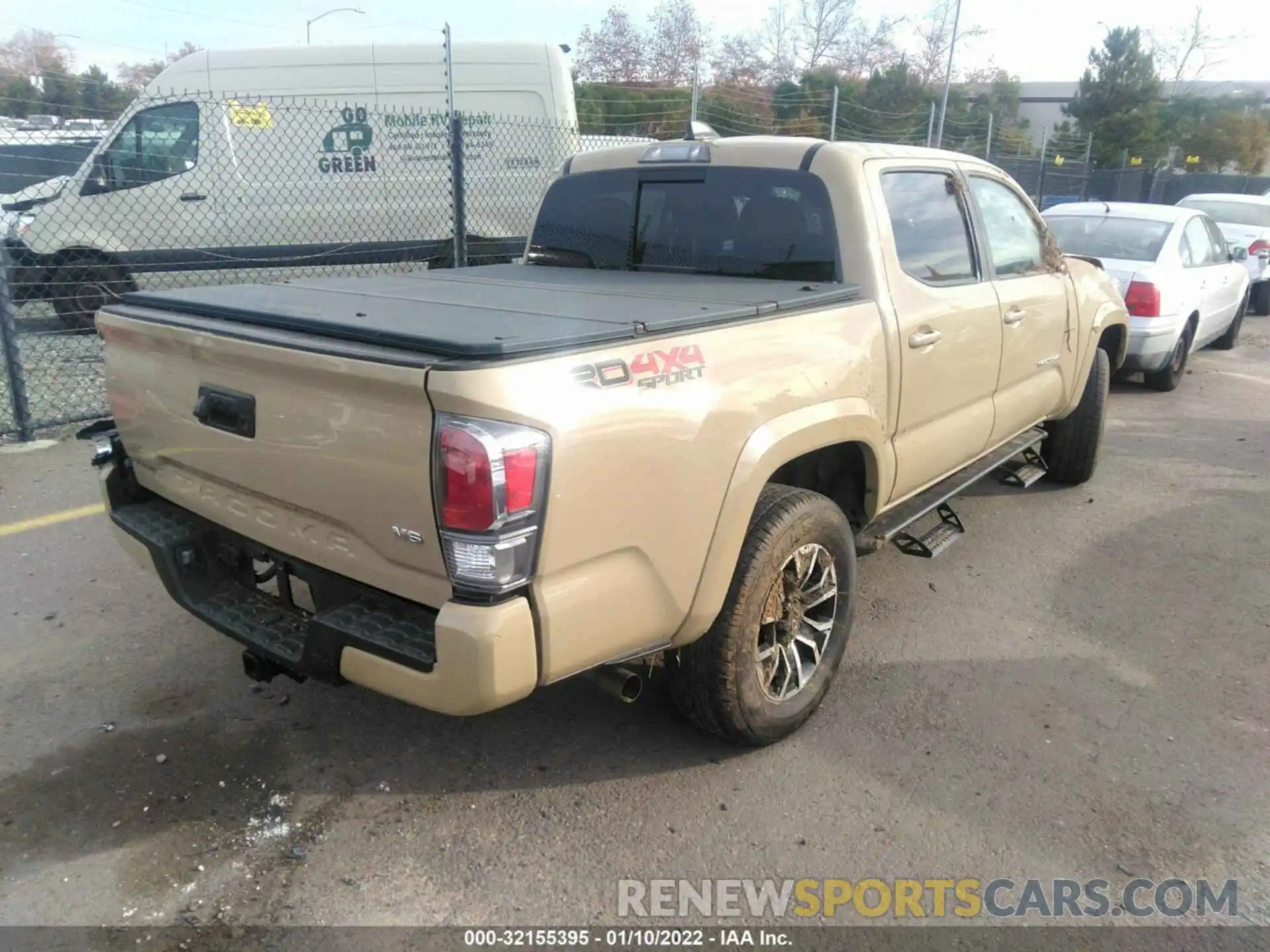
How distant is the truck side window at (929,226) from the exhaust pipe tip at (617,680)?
1.87 m

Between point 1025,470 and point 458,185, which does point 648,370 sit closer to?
point 1025,470

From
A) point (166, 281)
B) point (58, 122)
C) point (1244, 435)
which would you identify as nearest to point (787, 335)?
point (1244, 435)

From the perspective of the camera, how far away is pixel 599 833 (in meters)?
2.68

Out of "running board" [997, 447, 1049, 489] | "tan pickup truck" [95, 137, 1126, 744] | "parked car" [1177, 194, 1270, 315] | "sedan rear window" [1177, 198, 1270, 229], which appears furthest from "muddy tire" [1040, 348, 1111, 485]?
"sedan rear window" [1177, 198, 1270, 229]

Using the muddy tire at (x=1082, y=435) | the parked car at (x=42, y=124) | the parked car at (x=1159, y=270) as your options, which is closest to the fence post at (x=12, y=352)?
the parked car at (x=42, y=124)

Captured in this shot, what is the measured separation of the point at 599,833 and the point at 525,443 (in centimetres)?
128

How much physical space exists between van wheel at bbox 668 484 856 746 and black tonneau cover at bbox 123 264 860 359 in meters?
0.65

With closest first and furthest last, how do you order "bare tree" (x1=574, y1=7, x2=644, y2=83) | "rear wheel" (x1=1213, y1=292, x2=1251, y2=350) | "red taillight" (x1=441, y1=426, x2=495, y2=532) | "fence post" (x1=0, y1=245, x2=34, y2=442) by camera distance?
"red taillight" (x1=441, y1=426, x2=495, y2=532), "fence post" (x1=0, y1=245, x2=34, y2=442), "rear wheel" (x1=1213, y1=292, x2=1251, y2=350), "bare tree" (x1=574, y1=7, x2=644, y2=83)

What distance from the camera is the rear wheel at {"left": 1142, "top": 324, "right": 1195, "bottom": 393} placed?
26.7ft

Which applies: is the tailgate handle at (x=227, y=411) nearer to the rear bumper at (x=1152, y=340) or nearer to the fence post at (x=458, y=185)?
the fence post at (x=458, y=185)

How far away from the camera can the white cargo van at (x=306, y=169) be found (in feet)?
30.3

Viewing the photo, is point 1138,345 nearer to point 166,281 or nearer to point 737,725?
point 737,725

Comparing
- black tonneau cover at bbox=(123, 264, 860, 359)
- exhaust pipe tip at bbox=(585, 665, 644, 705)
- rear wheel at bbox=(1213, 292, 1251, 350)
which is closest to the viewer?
black tonneau cover at bbox=(123, 264, 860, 359)

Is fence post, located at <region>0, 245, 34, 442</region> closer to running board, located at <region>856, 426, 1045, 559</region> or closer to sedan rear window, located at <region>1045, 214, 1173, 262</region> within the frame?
running board, located at <region>856, 426, 1045, 559</region>
